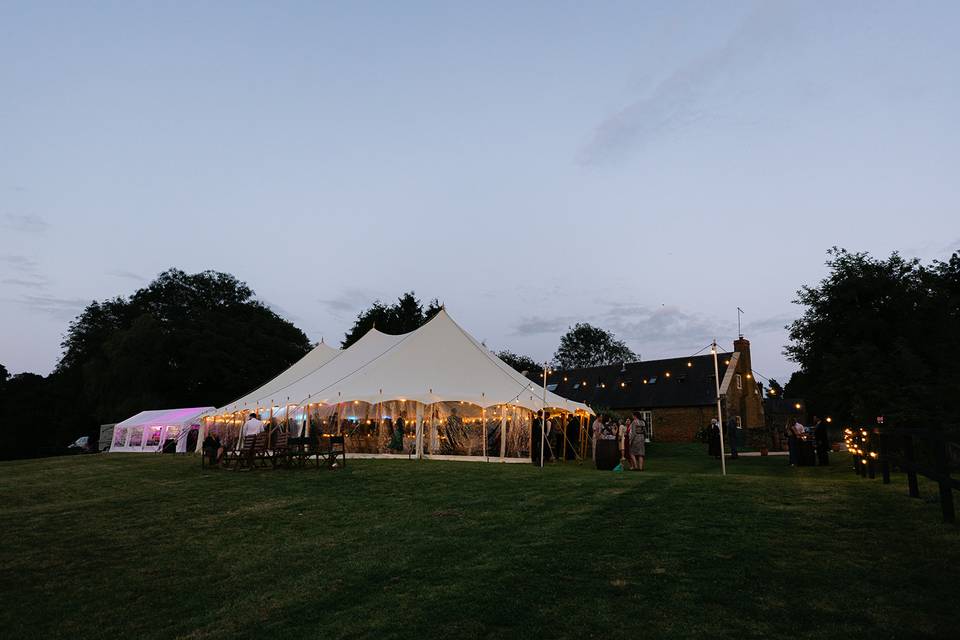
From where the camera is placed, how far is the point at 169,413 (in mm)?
29141

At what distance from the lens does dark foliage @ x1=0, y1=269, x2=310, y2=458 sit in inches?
1587

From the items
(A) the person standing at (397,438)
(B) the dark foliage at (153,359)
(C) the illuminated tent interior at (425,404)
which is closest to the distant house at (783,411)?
(C) the illuminated tent interior at (425,404)

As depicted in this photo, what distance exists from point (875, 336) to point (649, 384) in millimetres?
14313

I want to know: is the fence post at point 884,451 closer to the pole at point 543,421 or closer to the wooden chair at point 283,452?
the pole at point 543,421

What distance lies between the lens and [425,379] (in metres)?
18.6

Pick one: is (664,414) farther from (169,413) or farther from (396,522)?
(396,522)

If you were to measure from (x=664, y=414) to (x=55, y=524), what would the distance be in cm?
3225

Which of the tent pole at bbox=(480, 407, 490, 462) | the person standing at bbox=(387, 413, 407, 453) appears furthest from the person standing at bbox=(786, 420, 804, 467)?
the person standing at bbox=(387, 413, 407, 453)

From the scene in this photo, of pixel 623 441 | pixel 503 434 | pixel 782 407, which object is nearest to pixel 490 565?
pixel 623 441

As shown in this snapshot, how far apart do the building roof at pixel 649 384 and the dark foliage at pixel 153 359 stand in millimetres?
25242

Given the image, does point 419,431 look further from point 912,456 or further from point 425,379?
point 912,456

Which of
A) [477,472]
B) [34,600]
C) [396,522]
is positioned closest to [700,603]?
[396,522]

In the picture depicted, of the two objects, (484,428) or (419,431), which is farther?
(484,428)

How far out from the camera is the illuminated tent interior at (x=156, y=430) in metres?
27.5
